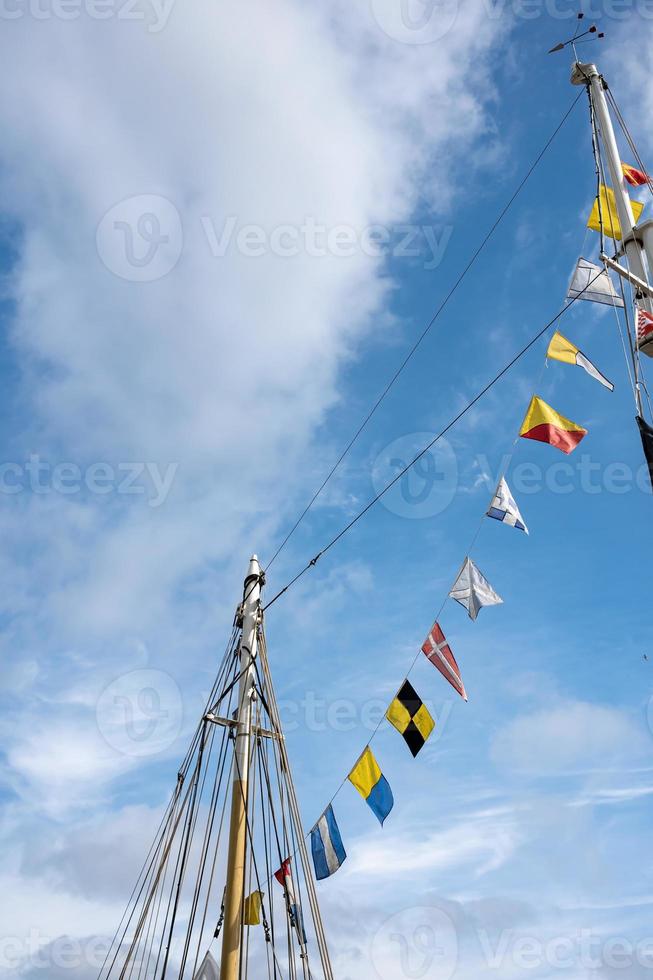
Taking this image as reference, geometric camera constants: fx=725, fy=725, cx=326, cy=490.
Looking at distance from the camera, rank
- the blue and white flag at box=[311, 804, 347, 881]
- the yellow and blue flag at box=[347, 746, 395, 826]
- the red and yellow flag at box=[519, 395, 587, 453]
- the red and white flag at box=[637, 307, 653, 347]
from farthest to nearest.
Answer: the blue and white flag at box=[311, 804, 347, 881], the yellow and blue flag at box=[347, 746, 395, 826], the red and yellow flag at box=[519, 395, 587, 453], the red and white flag at box=[637, 307, 653, 347]

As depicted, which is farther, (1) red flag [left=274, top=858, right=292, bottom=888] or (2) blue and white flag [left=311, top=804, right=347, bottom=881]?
(1) red flag [left=274, top=858, right=292, bottom=888]

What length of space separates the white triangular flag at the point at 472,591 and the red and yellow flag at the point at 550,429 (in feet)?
7.32

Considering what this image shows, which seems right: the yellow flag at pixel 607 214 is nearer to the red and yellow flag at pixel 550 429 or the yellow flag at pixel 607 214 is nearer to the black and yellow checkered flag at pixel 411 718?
the red and yellow flag at pixel 550 429

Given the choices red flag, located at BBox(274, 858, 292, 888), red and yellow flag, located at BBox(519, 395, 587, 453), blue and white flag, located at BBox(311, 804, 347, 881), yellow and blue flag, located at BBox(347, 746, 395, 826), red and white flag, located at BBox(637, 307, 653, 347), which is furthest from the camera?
red flag, located at BBox(274, 858, 292, 888)

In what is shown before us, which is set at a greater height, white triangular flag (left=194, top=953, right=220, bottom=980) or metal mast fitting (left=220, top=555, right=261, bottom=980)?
metal mast fitting (left=220, top=555, right=261, bottom=980)

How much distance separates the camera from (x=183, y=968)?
1387cm

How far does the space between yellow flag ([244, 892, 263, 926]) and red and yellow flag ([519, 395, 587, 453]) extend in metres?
9.84

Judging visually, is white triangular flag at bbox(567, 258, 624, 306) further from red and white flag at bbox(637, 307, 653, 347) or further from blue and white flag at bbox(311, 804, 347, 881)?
blue and white flag at bbox(311, 804, 347, 881)

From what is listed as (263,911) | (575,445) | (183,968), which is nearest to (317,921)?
(263,911)

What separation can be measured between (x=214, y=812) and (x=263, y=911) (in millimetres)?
2724

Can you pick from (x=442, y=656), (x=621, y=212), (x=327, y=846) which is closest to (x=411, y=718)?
(x=442, y=656)

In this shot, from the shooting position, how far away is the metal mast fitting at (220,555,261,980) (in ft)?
40.9

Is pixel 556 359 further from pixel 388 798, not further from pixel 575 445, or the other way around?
pixel 388 798

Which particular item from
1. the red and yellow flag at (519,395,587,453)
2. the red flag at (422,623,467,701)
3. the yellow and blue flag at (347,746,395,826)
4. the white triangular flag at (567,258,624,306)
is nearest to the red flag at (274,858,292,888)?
the yellow and blue flag at (347,746,395,826)
